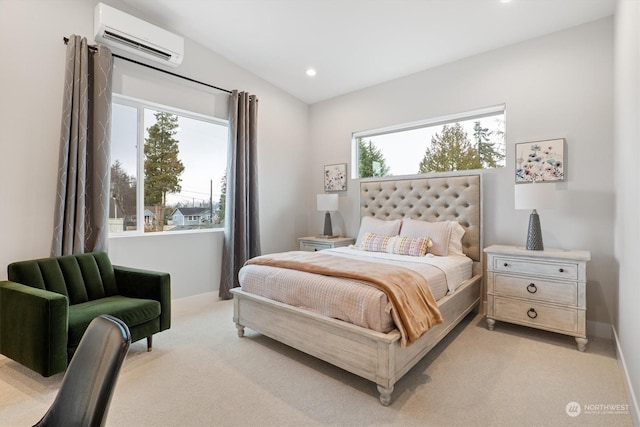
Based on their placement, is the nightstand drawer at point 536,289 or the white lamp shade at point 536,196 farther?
the white lamp shade at point 536,196

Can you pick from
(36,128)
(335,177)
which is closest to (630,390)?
(335,177)

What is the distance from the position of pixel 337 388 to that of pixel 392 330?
0.56 m

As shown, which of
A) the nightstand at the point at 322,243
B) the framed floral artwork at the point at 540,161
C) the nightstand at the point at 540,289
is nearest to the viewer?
the nightstand at the point at 540,289

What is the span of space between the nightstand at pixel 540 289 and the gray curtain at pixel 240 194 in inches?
115

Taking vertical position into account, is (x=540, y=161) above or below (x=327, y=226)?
above

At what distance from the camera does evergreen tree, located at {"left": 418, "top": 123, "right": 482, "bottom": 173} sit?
3.90 m

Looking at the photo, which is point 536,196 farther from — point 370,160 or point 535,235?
point 370,160

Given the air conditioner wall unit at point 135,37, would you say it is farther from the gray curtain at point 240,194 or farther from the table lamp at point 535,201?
the table lamp at point 535,201

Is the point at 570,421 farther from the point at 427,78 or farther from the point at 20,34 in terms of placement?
the point at 20,34

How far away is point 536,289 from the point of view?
288 cm

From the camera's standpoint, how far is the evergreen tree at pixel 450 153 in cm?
390

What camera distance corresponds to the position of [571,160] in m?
3.14

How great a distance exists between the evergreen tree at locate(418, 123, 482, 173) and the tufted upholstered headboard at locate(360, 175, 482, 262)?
264mm

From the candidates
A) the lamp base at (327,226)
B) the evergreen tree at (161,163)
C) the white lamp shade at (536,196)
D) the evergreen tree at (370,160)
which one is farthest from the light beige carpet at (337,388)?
the evergreen tree at (370,160)
